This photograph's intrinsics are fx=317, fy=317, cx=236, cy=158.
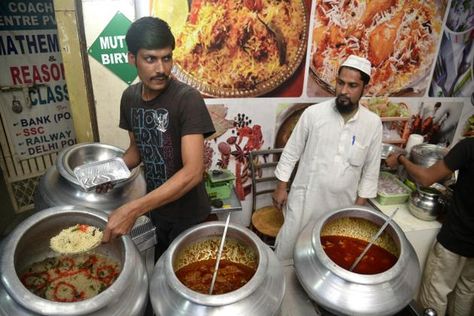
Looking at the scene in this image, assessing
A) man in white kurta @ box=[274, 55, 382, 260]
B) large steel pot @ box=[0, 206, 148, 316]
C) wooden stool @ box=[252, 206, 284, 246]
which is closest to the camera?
large steel pot @ box=[0, 206, 148, 316]

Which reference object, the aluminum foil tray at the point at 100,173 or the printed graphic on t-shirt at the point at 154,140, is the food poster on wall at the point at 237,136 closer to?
the printed graphic on t-shirt at the point at 154,140

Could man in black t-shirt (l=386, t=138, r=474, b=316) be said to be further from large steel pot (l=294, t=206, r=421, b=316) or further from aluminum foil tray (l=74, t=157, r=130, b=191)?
aluminum foil tray (l=74, t=157, r=130, b=191)

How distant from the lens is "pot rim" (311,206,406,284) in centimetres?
126

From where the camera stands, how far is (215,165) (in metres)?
3.85

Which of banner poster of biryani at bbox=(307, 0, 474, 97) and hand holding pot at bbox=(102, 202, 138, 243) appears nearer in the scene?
hand holding pot at bbox=(102, 202, 138, 243)

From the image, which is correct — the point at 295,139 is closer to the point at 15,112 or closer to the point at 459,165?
the point at 459,165

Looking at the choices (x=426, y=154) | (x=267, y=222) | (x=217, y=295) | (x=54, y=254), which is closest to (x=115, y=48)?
(x=54, y=254)

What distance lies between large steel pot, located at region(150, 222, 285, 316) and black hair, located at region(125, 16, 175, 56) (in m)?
1.10

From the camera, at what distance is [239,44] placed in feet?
10.9

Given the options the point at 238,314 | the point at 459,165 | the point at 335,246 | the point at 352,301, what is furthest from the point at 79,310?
the point at 459,165

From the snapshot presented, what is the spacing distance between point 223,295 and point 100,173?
1209 millimetres

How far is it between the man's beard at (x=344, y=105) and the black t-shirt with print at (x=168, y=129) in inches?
51.0

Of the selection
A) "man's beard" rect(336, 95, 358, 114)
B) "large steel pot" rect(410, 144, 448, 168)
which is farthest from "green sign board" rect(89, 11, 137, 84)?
"large steel pot" rect(410, 144, 448, 168)

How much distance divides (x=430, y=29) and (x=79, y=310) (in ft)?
14.5
